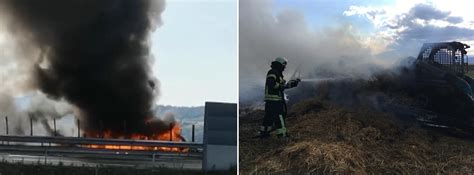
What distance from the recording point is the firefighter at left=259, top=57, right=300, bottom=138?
5551 millimetres

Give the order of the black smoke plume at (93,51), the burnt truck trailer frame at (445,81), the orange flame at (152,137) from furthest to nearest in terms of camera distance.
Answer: the orange flame at (152,137) → the black smoke plume at (93,51) → the burnt truck trailer frame at (445,81)

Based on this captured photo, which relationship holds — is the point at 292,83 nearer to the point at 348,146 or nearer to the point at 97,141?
the point at 348,146

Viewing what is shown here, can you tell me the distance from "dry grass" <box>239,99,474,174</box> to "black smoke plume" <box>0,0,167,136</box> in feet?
5.02

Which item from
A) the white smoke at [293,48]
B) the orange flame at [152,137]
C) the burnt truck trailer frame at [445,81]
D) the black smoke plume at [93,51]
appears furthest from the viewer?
the orange flame at [152,137]

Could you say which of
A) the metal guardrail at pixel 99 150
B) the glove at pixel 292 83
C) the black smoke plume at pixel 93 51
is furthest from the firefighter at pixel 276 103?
the black smoke plume at pixel 93 51

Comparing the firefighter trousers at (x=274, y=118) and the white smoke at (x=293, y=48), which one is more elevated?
the white smoke at (x=293, y=48)

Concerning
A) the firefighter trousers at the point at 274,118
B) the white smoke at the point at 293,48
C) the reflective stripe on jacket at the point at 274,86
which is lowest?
the firefighter trousers at the point at 274,118

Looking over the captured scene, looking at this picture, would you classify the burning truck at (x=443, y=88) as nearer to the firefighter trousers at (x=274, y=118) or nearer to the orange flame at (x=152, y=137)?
the firefighter trousers at (x=274, y=118)

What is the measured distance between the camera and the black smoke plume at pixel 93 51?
19.9ft

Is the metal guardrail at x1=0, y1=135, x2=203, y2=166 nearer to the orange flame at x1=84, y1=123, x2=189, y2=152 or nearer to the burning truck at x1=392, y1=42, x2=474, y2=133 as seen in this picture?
the orange flame at x1=84, y1=123, x2=189, y2=152

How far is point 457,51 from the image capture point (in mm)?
5527

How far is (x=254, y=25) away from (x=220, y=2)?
0.45 meters

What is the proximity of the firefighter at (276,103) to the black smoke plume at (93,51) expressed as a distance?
1.36 metres

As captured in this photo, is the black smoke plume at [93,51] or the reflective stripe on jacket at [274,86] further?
the black smoke plume at [93,51]
